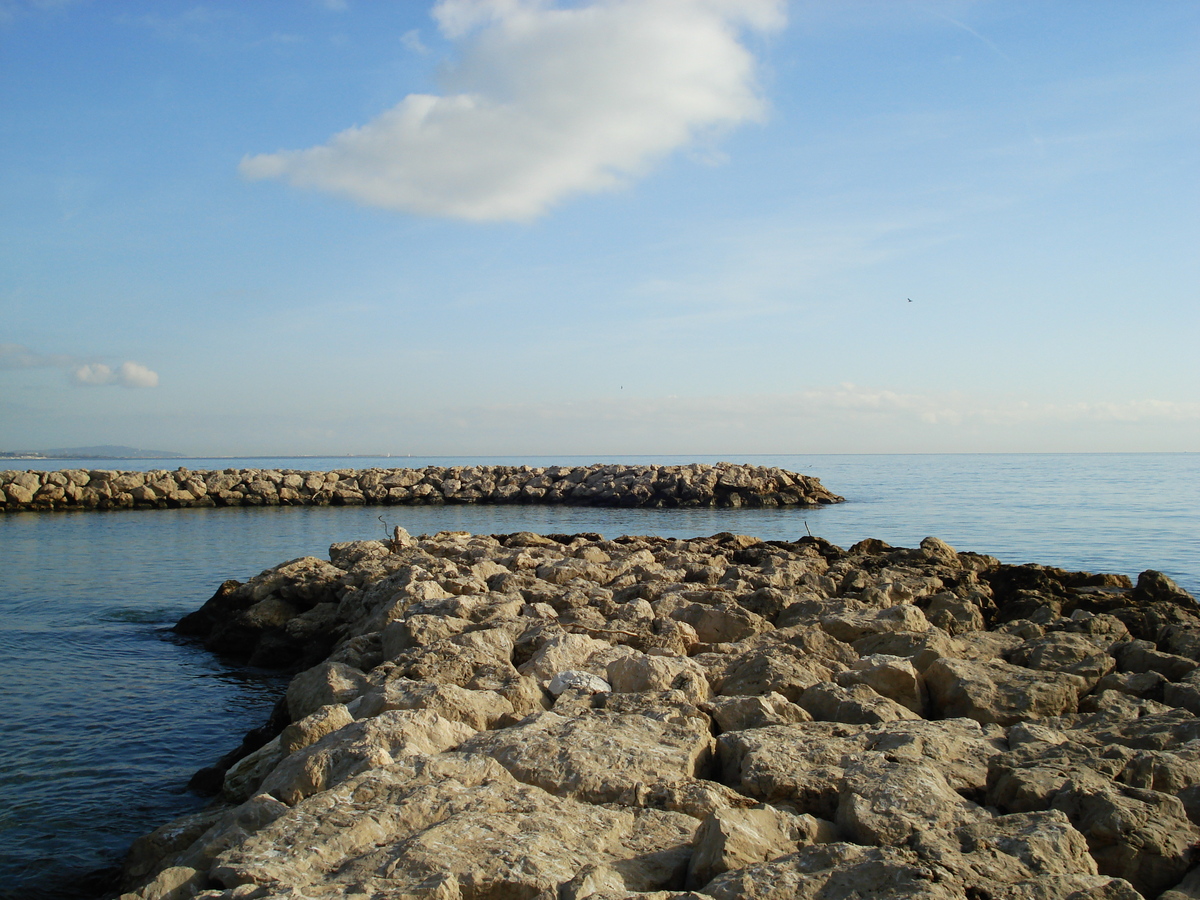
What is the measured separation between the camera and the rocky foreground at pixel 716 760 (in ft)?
11.1

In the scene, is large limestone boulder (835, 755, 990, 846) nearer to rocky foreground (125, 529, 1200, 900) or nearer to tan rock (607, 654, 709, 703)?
rocky foreground (125, 529, 1200, 900)

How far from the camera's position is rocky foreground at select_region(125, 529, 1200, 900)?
3.38 meters

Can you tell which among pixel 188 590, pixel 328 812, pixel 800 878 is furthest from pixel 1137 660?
pixel 188 590

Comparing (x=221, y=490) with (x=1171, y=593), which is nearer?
(x=1171, y=593)

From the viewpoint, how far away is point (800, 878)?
3154mm

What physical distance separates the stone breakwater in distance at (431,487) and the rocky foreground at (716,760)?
99.6 feet

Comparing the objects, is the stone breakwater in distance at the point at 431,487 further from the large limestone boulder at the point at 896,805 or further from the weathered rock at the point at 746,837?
the weathered rock at the point at 746,837

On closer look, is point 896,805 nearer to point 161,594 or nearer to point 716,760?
point 716,760

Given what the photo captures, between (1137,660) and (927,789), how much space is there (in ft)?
14.4

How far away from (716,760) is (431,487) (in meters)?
37.5

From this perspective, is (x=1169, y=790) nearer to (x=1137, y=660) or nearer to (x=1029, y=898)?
(x=1029, y=898)

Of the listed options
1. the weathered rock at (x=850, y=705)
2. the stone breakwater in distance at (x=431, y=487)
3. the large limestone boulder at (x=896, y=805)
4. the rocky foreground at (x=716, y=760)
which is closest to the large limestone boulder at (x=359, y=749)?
the rocky foreground at (x=716, y=760)

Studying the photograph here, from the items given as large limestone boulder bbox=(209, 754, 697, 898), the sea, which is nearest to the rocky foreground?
large limestone boulder bbox=(209, 754, 697, 898)

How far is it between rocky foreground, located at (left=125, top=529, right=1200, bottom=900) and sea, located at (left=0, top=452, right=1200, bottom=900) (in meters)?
1.02
